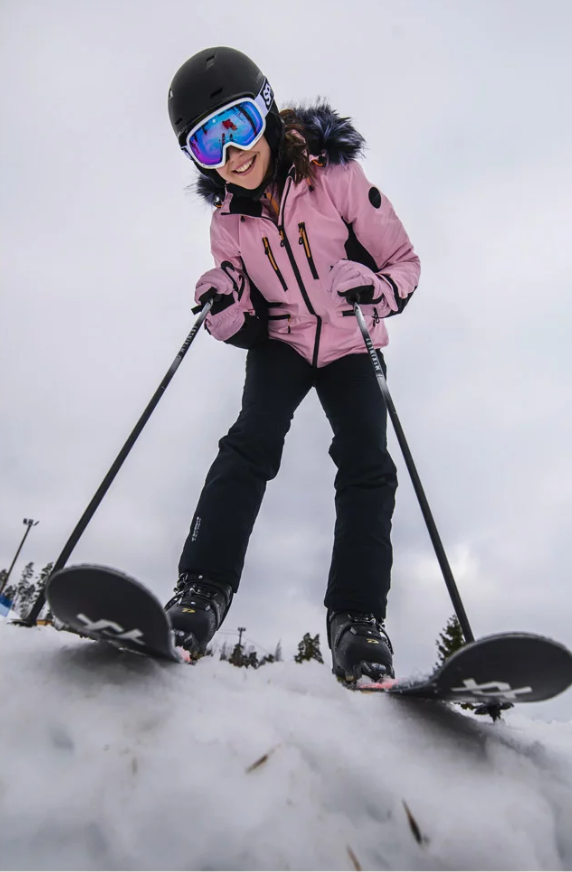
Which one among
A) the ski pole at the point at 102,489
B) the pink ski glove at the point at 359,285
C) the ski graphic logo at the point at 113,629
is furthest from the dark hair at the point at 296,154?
the ski graphic logo at the point at 113,629

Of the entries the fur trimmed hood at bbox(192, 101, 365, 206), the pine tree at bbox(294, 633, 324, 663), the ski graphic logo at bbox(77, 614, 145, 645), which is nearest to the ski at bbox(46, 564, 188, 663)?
the ski graphic logo at bbox(77, 614, 145, 645)

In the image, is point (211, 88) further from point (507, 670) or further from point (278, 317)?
point (507, 670)

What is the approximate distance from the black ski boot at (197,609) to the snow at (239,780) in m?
0.55

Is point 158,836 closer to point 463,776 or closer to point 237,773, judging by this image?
point 237,773

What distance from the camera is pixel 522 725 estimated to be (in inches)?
→ 61.2

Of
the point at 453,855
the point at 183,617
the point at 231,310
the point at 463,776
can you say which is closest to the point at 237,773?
the point at 453,855

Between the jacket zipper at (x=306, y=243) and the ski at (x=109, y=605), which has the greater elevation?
the jacket zipper at (x=306, y=243)

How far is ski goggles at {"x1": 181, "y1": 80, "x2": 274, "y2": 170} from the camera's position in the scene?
2.62 metres

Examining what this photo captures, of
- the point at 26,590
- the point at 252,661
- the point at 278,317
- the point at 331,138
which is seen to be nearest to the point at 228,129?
the point at 331,138

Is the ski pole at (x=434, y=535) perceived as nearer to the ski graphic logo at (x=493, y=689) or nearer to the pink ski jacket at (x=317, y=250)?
the ski graphic logo at (x=493, y=689)

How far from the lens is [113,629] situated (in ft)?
3.36

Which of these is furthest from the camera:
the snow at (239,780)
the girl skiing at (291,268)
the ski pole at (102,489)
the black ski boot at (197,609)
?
the girl skiing at (291,268)

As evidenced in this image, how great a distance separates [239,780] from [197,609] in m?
1.04

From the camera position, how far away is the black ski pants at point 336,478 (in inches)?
81.7
